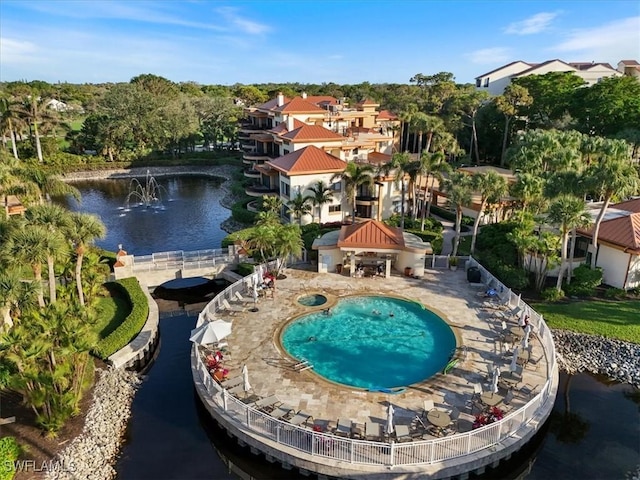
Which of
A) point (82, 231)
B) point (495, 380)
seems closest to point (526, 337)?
point (495, 380)

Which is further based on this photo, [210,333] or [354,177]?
[354,177]

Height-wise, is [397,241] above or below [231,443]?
above

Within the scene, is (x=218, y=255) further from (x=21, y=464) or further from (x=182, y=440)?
(x=21, y=464)

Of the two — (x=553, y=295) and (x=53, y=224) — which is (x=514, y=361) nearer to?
(x=553, y=295)

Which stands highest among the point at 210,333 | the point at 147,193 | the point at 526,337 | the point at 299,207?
the point at 299,207

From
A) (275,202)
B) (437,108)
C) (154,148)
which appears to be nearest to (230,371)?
(275,202)

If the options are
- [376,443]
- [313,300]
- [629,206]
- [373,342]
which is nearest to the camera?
[376,443]
